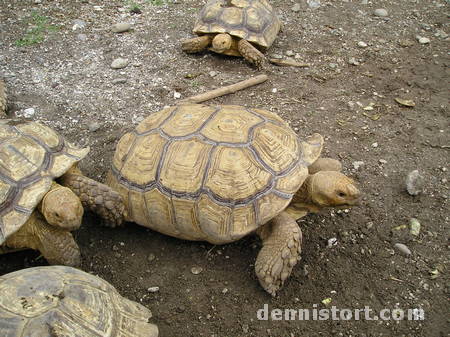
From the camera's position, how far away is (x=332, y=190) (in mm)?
2699

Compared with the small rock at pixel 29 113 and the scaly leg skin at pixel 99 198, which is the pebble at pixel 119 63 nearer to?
the small rock at pixel 29 113

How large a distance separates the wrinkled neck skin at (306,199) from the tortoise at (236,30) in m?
2.54

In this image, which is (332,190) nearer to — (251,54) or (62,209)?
(62,209)

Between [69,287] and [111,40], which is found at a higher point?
[69,287]

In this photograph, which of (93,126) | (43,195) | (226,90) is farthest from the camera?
(226,90)

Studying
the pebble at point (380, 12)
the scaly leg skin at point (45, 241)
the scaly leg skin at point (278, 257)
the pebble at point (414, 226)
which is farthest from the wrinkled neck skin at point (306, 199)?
the pebble at point (380, 12)

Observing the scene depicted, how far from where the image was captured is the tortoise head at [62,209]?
2492mm

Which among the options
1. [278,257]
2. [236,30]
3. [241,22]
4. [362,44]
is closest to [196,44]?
[236,30]

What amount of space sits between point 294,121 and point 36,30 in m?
3.90

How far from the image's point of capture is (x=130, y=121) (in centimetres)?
418

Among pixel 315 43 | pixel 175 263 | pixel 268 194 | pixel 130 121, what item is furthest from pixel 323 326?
pixel 315 43

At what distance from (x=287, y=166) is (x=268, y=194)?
0.86 ft

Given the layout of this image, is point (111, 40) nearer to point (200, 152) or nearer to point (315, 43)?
point (315, 43)

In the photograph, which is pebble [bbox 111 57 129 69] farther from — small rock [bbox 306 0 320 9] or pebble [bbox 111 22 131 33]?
small rock [bbox 306 0 320 9]
